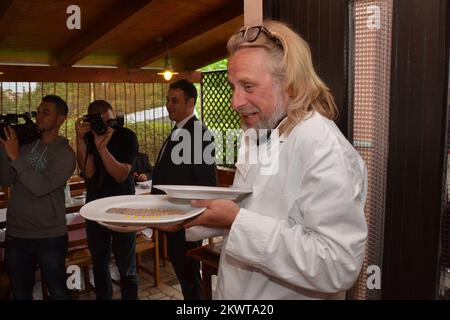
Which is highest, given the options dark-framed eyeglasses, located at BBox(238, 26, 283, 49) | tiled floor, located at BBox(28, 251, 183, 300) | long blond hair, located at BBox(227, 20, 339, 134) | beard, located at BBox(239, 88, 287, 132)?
dark-framed eyeglasses, located at BBox(238, 26, 283, 49)

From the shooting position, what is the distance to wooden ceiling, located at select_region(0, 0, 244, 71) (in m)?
3.47

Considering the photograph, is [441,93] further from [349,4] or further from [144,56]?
[144,56]

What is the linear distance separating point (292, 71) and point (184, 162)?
1280 mm

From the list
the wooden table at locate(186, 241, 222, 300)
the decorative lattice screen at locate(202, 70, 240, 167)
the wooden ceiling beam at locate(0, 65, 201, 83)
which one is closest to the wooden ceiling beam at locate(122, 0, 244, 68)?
the wooden ceiling beam at locate(0, 65, 201, 83)

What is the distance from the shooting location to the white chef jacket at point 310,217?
28.8 inches

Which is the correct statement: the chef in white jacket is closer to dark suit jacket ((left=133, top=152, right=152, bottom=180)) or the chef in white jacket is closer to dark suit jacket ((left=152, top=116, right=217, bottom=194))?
dark suit jacket ((left=152, top=116, right=217, bottom=194))

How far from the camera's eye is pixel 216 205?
0.83 meters

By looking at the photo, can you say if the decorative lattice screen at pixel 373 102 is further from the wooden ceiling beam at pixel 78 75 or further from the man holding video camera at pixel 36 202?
the wooden ceiling beam at pixel 78 75

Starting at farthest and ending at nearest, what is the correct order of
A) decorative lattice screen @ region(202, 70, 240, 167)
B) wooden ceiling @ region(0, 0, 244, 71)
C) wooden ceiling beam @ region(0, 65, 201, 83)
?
decorative lattice screen @ region(202, 70, 240, 167)
wooden ceiling beam @ region(0, 65, 201, 83)
wooden ceiling @ region(0, 0, 244, 71)

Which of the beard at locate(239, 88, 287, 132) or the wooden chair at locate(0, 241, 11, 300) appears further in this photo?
the wooden chair at locate(0, 241, 11, 300)

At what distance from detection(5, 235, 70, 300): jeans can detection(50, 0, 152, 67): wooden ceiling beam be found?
2260 mm

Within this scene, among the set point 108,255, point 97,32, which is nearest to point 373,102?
point 108,255

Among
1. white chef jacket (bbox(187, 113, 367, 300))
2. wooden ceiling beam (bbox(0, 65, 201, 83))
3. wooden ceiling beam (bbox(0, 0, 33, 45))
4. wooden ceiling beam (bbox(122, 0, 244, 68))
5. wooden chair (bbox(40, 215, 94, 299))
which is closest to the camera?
white chef jacket (bbox(187, 113, 367, 300))

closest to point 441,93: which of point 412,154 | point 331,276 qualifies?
point 412,154
